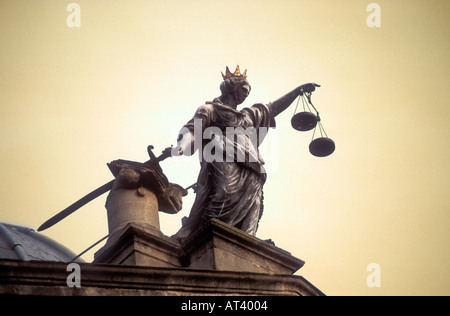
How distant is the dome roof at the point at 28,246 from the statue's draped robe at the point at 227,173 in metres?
8.64

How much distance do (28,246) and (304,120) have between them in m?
10.5

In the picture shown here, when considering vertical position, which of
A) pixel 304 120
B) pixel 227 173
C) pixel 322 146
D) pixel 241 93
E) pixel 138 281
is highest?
pixel 241 93

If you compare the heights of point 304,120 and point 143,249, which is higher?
point 304,120

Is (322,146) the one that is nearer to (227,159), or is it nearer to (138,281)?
(227,159)

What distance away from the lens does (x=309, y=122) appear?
42.7ft

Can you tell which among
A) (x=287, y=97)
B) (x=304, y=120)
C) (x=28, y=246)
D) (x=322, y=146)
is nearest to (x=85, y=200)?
(x=287, y=97)

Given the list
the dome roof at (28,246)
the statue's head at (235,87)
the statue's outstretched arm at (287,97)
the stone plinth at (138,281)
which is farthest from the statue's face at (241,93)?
the dome roof at (28,246)

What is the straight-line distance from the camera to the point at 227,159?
1116 centimetres

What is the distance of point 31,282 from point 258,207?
4.24 m

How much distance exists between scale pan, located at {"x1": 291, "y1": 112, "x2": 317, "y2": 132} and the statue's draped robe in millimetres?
1086

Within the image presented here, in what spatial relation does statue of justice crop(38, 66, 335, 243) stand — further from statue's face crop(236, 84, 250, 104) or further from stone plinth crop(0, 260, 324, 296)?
stone plinth crop(0, 260, 324, 296)

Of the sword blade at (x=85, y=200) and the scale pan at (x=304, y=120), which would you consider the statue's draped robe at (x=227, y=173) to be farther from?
the sword blade at (x=85, y=200)
